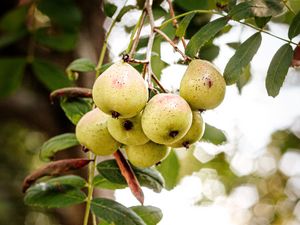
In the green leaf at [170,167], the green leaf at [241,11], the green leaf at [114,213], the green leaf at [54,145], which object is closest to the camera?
the green leaf at [241,11]

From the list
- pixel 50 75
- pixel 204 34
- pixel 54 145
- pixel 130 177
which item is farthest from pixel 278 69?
pixel 50 75

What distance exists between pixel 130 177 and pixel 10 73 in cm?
115

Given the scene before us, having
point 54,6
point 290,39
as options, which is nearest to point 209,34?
point 290,39

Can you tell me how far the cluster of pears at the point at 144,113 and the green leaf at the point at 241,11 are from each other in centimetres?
13

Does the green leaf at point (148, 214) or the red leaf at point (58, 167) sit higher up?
the red leaf at point (58, 167)

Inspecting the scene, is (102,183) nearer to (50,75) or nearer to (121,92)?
(121,92)

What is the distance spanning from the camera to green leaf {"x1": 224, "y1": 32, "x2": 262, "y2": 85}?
1.10m

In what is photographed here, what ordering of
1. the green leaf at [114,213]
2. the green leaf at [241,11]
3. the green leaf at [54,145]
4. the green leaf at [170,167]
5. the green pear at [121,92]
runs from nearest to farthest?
the green pear at [121,92], the green leaf at [241,11], the green leaf at [114,213], the green leaf at [54,145], the green leaf at [170,167]

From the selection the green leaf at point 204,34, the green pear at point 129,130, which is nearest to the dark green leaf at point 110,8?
the green leaf at point 204,34

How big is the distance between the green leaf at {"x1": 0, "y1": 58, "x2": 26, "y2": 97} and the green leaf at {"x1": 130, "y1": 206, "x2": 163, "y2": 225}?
1049 millimetres

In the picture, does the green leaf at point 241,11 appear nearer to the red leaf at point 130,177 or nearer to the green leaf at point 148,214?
the red leaf at point 130,177

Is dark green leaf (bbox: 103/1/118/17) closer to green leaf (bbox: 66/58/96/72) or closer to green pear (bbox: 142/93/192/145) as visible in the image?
green leaf (bbox: 66/58/96/72)

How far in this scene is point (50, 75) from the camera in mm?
2010

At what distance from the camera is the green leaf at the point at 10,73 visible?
6.84 feet
